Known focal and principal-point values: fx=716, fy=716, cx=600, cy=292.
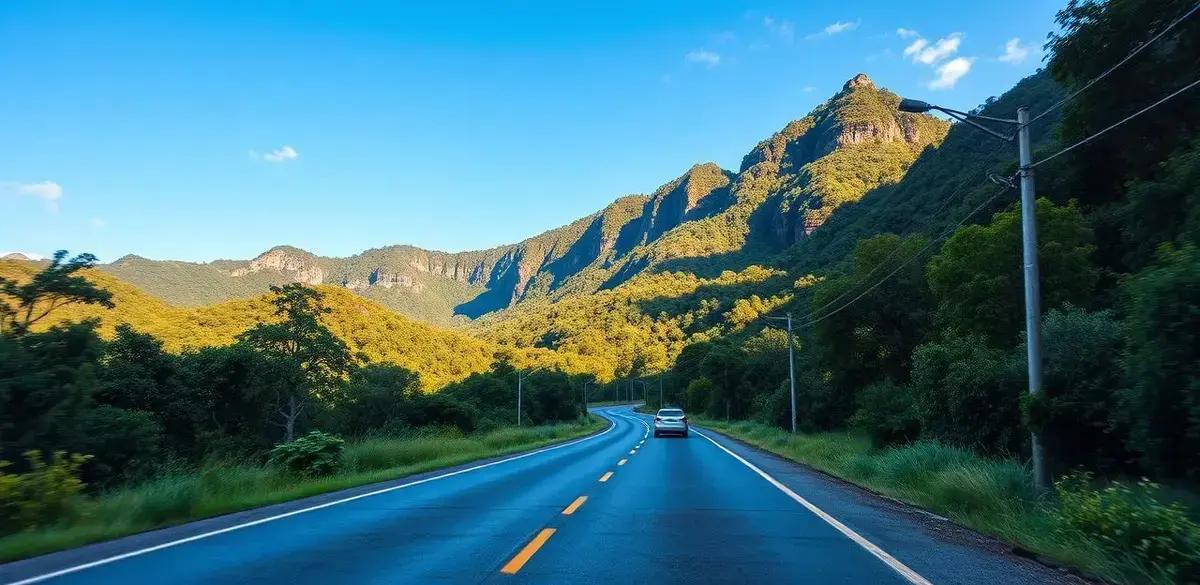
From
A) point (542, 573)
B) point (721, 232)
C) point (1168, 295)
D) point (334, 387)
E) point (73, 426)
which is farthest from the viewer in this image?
point (721, 232)

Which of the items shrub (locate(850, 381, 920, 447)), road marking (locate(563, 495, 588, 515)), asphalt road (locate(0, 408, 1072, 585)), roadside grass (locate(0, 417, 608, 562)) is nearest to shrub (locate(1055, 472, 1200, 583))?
asphalt road (locate(0, 408, 1072, 585))

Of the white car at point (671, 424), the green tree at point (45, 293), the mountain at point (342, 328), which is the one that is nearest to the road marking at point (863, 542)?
the green tree at point (45, 293)

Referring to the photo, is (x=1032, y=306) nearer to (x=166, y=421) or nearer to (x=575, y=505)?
(x=575, y=505)

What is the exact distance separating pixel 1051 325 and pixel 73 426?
20.7 metres

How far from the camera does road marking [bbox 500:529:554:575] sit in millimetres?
6602

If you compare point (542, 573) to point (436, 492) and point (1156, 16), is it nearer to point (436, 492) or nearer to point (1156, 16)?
point (436, 492)

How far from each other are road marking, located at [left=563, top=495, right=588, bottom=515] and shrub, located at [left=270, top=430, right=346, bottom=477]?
6.98 meters

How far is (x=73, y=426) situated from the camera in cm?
1633

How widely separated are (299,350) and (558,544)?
1412 inches

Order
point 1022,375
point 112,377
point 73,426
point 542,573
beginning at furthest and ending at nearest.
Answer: point 112,377, point 73,426, point 1022,375, point 542,573

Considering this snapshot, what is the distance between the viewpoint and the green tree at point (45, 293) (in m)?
16.8

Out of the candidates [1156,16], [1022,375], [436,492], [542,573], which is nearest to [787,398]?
[1156,16]

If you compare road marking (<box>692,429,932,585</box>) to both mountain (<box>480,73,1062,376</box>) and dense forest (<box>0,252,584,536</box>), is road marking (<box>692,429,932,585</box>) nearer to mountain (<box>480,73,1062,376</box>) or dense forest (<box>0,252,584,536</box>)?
dense forest (<box>0,252,584,536</box>)

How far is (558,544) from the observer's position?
25.9ft
